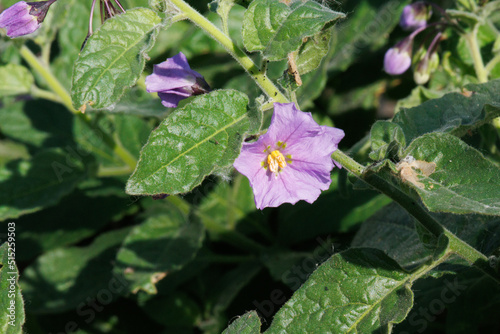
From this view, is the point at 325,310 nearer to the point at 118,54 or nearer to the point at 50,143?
the point at 118,54

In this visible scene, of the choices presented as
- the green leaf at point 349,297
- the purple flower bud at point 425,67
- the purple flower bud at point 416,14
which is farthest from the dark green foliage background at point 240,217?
the purple flower bud at point 416,14

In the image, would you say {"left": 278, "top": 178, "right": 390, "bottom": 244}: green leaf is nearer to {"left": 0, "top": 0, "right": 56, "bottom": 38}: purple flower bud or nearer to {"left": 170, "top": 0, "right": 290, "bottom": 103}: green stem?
{"left": 170, "top": 0, "right": 290, "bottom": 103}: green stem

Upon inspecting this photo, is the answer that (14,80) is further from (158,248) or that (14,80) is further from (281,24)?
(281,24)

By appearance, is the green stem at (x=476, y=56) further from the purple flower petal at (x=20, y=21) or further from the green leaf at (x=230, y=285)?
the purple flower petal at (x=20, y=21)

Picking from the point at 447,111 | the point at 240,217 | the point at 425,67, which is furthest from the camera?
the point at 240,217

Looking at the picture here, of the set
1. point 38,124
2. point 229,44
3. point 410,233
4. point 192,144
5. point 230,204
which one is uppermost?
point 229,44

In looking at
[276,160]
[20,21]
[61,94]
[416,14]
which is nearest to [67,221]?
[61,94]
